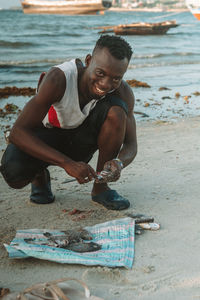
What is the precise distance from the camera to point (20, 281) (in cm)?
185

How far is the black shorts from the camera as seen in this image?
Result: 8.25 ft

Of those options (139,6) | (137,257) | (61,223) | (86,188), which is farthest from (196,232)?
(139,6)

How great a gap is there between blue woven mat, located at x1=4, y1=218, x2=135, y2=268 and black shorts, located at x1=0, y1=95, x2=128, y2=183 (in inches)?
17.4

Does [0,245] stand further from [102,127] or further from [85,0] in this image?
[85,0]

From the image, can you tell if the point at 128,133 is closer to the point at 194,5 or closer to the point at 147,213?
the point at 147,213

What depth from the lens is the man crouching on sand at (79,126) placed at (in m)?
2.29

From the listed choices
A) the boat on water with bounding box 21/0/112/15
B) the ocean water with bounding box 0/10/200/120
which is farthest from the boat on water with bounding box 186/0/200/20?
the boat on water with bounding box 21/0/112/15

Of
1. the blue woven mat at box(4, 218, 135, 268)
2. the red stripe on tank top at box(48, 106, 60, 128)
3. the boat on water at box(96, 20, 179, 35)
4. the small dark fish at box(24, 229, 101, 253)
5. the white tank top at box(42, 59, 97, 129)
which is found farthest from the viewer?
the boat on water at box(96, 20, 179, 35)

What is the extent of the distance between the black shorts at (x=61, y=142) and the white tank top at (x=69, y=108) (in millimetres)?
48

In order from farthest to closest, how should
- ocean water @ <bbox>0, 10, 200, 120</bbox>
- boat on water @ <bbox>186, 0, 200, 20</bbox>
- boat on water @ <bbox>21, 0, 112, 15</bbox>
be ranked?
boat on water @ <bbox>21, 0, 112, 15</bbox>, boat on water @ <bbox>186, 0, 200, 20</bbox>, ocean water @ <bbox>0, 10, 200, 120</bbox>

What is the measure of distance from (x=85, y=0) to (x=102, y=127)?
168 feet

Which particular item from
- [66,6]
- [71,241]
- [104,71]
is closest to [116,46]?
[104,71]

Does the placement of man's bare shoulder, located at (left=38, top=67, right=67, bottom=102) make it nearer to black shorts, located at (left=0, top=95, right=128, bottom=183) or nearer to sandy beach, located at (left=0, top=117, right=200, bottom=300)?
black shorts, located at (left=0, top=95, right=128, bottom=183)

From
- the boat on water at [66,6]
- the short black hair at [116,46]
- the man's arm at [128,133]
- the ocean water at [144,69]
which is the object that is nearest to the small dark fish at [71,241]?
the man's arm at [128,133]
